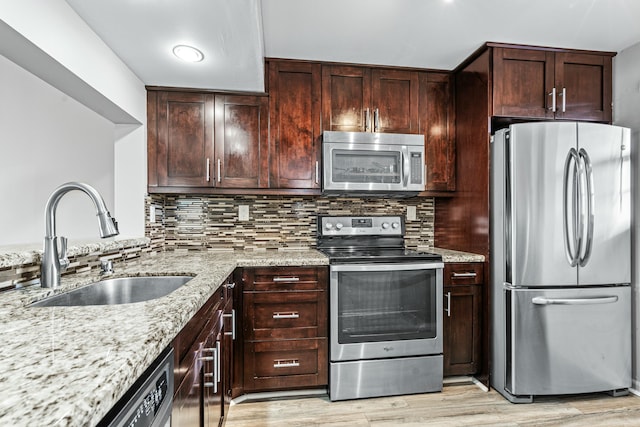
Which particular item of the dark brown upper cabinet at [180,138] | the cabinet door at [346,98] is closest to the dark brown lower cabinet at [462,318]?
the cabinet door at [346,98]

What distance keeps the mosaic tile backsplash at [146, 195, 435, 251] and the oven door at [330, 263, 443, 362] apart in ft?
2.34

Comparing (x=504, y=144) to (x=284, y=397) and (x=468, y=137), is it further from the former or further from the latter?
(x=284, y=397)

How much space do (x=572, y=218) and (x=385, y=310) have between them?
1266mm

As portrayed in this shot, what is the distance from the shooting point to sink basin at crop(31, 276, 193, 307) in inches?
56.5

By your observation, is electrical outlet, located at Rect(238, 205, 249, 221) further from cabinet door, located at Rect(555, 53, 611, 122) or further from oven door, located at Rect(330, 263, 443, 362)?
cabinet door, located at Rect(555, 53, 611, 122)

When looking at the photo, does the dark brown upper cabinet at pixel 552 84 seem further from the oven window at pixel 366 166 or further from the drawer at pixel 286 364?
the drawer at pixel 286 364

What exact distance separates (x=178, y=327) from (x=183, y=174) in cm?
179

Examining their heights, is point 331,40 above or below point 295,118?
above

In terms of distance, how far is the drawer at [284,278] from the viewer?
6.98 ft

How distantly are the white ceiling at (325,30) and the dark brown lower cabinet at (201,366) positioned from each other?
4.16ft

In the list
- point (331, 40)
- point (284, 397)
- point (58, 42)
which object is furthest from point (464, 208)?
point (58, 42)

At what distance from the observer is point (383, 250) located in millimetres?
2682

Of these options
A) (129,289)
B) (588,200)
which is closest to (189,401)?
(129,289)

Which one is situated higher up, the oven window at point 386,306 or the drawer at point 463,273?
the drawer at point 463,273
